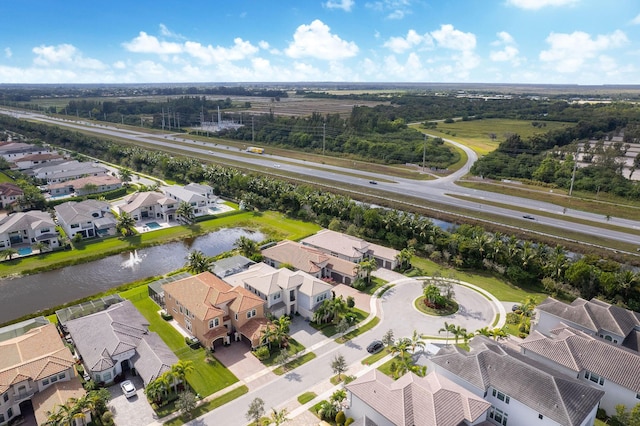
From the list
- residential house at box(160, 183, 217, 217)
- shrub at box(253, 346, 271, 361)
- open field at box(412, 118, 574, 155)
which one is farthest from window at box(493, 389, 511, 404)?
open field at box(412, 118, 574, 155)

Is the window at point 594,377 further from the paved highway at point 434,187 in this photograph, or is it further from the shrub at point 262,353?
the paved highway at point 434,187

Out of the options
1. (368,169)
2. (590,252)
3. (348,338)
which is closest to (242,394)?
(348,338)

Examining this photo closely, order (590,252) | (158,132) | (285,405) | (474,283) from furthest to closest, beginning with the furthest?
(158,132) < (590,252) < (474,283) < (285,405)

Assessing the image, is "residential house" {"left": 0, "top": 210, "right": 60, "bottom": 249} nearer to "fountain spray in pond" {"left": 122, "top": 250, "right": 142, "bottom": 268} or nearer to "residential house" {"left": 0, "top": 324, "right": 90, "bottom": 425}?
"fountain spray in pond" {"left": 122, "top": 250, "right": 142, "bottom": 268}

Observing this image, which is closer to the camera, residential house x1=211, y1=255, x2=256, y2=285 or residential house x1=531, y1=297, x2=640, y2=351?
residential house x1=531, y1=297, x2=640, y2=351

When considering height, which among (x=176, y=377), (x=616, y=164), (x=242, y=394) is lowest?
(x=242, y=394)

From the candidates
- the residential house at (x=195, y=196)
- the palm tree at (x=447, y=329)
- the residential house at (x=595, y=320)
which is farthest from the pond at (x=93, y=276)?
the residential house at (x=595, y=320)

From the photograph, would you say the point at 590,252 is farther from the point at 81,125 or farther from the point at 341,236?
the point at 81,125
